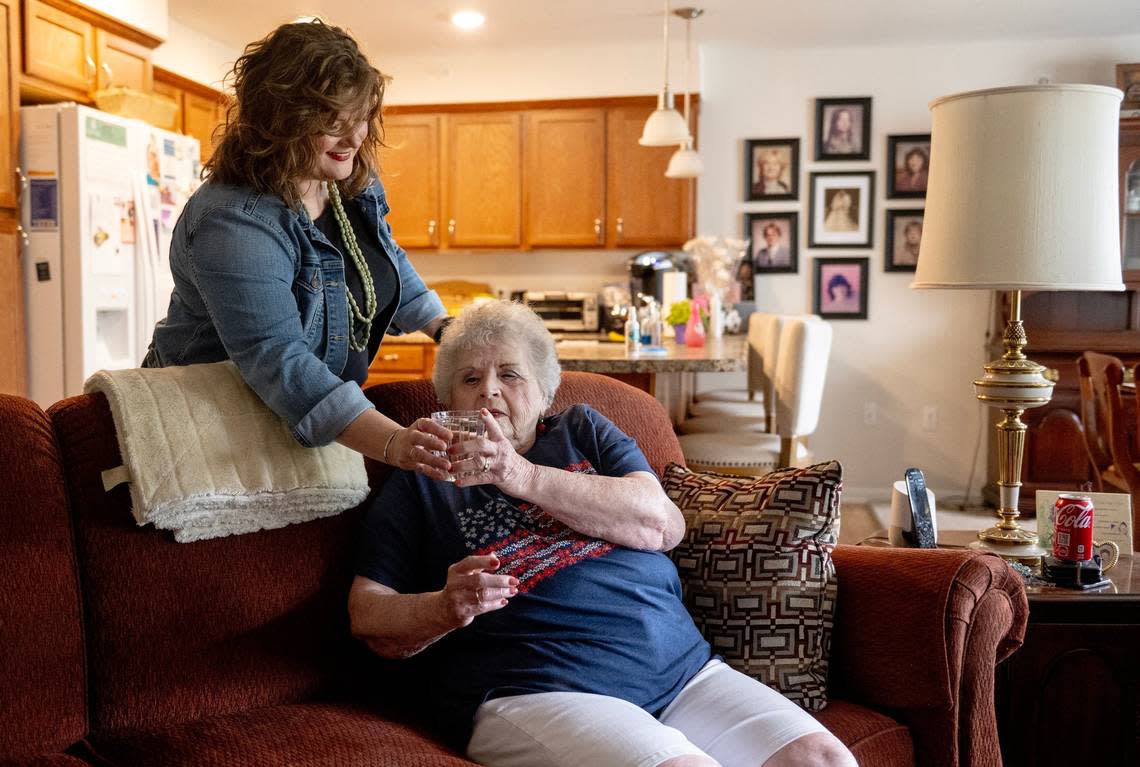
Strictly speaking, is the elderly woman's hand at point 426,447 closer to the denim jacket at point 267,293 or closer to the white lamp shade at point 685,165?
the denim jacket at point 267,293

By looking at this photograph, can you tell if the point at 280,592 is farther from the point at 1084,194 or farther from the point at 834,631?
the point at 1084,194

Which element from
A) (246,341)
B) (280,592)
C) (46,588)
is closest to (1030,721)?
(280,592)

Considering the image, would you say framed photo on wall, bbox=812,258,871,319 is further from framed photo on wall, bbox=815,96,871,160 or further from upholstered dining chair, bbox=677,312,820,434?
upholstered dining chair, bbox=677,312,820,434

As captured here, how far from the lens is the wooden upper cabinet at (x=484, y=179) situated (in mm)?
5734

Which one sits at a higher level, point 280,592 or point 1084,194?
point 1084,194

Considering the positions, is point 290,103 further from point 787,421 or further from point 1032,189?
point 787,421

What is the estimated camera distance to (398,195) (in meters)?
5.87

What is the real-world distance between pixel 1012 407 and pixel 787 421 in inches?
50.7

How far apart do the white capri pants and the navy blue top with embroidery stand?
33 mm

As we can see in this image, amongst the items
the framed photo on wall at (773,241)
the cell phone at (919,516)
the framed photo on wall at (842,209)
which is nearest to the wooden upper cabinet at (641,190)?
the framed photo on wall at (773,241)

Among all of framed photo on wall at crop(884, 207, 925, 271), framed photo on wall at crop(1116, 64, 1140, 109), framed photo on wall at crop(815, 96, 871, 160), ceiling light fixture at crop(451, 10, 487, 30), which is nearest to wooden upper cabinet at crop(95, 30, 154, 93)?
ceiling light fixture at crop(451, 10, 487, 30)

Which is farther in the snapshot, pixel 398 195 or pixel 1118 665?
pixel 398 195

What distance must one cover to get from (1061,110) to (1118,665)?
1046 millimetres

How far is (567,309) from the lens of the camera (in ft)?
18.8
